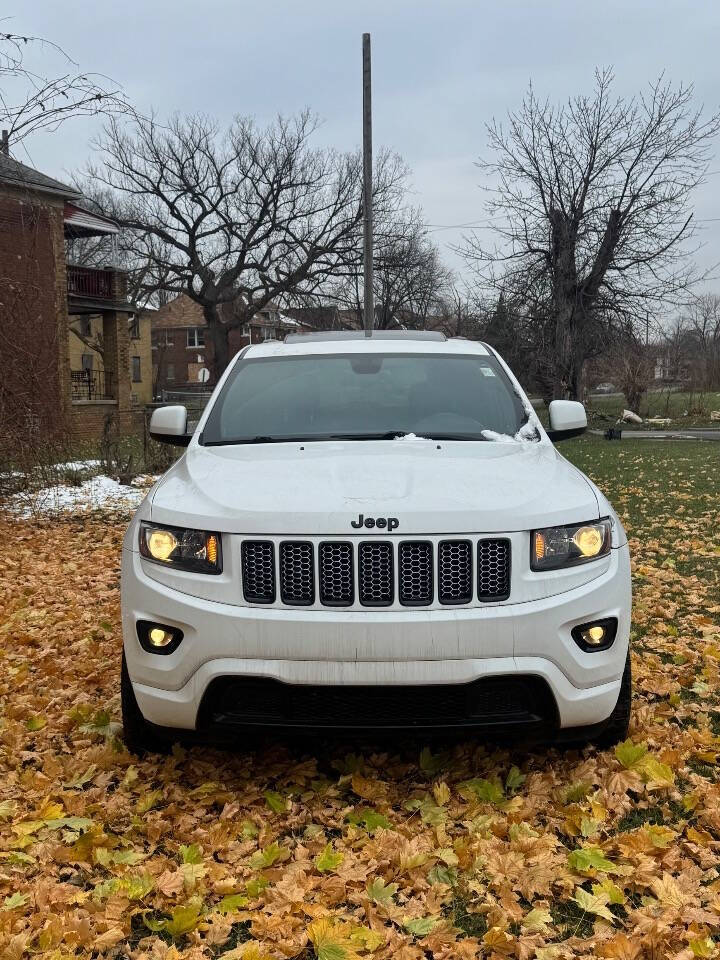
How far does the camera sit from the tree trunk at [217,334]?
4181 cm

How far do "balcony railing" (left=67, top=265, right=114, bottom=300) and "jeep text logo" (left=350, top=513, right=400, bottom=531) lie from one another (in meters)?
30.5

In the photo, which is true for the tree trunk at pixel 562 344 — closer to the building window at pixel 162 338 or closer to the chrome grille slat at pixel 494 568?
the chrome grille slat at pixel 494 568

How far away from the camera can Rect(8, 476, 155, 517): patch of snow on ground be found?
10.8 m

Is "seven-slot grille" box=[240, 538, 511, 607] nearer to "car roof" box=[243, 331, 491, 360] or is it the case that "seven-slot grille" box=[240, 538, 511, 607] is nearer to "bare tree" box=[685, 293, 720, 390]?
"car roof" box=[243, 331, 491, 360]

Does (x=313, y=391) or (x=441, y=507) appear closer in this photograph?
(x=441, y=507)

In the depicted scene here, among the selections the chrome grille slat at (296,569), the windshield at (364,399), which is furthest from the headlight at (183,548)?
the windshield at (364,399)

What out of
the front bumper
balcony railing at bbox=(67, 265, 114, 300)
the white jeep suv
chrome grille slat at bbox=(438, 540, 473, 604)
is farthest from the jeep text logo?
balcony railing at bbox=(67, 265, 114, 300)

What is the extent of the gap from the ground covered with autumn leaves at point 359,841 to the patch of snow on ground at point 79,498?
6.63m

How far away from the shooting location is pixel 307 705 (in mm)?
2949

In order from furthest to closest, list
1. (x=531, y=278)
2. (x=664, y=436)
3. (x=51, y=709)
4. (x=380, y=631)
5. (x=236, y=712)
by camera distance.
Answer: (x=531, y=278)
(x=664, y=436)
(x=51, y=709)
(x=236, y=712)
(x=380, y=631)

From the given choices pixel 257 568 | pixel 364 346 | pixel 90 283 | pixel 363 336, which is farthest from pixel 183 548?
pixel 90 283

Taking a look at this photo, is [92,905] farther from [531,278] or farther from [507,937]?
[531,278]

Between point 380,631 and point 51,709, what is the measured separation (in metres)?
2.22

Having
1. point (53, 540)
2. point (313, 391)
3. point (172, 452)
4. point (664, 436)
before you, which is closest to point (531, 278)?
point (664, 436)
